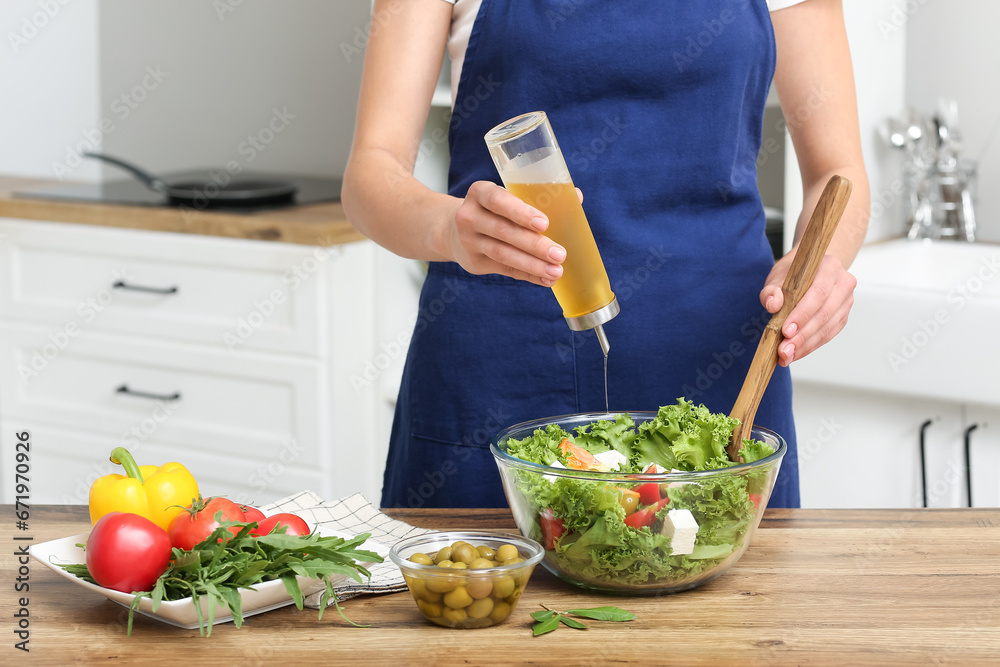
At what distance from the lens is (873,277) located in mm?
1936

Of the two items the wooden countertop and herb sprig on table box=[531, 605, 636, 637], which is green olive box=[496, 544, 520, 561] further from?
the wooden countertop

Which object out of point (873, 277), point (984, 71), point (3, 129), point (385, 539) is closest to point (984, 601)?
point (385, 539)

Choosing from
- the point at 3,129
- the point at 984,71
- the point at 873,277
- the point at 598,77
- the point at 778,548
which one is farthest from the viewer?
the point at 3,129

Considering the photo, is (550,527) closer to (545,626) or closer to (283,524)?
(545,626)

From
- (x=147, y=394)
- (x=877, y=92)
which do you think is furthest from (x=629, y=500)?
(x=147, y=394)

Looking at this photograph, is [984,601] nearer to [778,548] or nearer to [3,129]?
[778,548]

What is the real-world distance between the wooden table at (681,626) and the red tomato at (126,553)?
0.13 feet

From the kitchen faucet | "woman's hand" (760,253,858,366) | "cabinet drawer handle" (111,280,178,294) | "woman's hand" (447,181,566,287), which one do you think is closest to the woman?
"woman's hand" (760,253,858,366)

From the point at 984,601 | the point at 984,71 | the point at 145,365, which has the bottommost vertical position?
the point at 984,601

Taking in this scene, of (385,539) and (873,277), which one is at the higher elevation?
(873,277)

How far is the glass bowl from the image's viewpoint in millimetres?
776

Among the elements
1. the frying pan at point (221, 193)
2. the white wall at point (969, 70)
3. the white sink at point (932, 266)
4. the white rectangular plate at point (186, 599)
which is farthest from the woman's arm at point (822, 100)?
the frying pan at point (221, 193)

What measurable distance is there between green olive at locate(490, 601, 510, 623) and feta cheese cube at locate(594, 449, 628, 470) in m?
0.15

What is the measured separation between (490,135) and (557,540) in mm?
326
